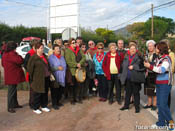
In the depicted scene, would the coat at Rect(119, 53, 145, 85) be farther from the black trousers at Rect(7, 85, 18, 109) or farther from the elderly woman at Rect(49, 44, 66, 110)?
the black trousers at Rect(7, 85, 18, 109)

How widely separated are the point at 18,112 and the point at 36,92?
0.84 meters

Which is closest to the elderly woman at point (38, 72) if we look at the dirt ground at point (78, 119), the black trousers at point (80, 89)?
the dirt ground at point (78, 119)

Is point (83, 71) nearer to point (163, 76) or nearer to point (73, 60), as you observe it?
point (73, 60)

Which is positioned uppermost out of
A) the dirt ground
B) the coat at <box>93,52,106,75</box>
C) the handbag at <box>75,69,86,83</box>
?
the coat at <box>93,52,106,75</box>

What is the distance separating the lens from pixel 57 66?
559cm

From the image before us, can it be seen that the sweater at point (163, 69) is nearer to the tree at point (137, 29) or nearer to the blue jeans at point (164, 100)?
the blue jeans at point (164, 100)

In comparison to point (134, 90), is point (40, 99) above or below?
below

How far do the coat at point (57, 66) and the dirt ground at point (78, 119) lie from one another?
2.78 ft

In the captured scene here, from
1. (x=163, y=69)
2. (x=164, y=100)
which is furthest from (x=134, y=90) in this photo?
(x=163, y=69)

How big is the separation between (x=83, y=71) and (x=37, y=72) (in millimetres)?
1629

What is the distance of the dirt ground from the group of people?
0.24 m

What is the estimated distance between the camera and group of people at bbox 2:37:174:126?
5069 millimetres

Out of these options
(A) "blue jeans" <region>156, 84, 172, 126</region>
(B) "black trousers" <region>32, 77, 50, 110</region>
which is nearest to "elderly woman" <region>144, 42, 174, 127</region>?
(A) "blue jeans" <region>156, 84, 172, 126</region>

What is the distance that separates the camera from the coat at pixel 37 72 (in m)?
5.05
